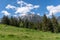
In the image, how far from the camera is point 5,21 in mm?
148750

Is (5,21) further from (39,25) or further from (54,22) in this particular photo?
(54,22)

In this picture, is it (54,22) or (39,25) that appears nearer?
(54,22)

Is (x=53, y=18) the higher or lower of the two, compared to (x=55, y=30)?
higher

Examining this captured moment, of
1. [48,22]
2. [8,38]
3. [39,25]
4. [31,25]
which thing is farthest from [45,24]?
[8,38]

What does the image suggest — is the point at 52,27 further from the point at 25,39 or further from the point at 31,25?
the point at 25,39

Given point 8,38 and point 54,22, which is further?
point 54,22

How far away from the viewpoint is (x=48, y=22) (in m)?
122

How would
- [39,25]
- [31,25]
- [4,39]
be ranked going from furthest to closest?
[31,25]
[39,25]
[4,39]

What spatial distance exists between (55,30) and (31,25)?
132ft

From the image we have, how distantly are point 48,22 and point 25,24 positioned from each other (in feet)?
151

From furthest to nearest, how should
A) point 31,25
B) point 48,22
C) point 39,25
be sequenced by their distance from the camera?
point 31,25
point 39,25
point 48,22

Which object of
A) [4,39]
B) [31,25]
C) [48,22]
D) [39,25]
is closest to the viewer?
[4,39]

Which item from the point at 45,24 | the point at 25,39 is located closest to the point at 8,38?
the point at 25,39

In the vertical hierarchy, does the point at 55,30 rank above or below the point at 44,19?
below
